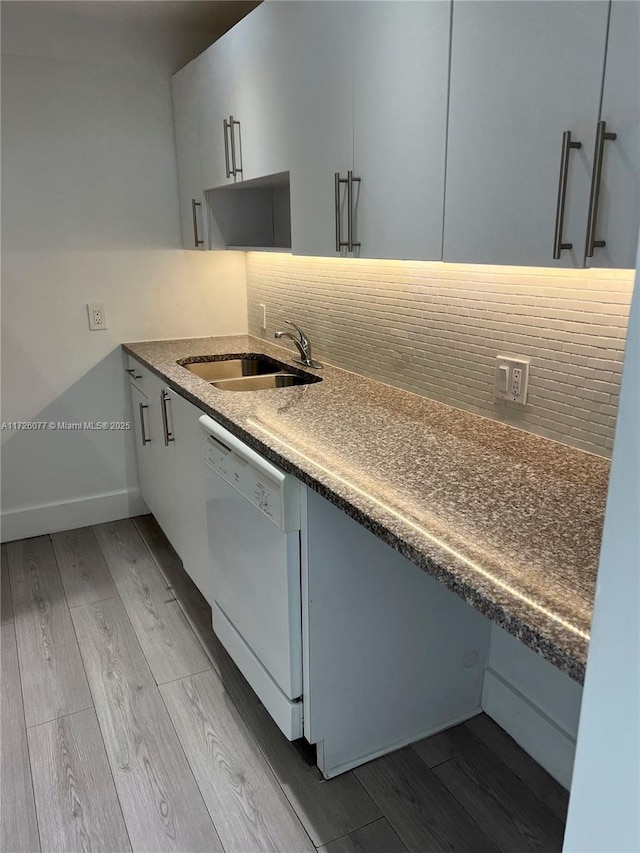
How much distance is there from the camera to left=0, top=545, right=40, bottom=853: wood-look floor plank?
1.59 m

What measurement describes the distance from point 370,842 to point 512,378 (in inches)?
48.4

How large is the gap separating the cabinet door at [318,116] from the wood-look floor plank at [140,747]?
1.53 metres

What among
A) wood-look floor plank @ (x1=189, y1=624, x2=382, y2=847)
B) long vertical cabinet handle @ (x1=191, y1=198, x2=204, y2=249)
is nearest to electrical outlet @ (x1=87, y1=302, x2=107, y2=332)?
long vertical cabinet handle @ (x1=191, y1=198, x2=204, y2=249)

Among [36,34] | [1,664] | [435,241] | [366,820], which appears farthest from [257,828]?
[36,34]

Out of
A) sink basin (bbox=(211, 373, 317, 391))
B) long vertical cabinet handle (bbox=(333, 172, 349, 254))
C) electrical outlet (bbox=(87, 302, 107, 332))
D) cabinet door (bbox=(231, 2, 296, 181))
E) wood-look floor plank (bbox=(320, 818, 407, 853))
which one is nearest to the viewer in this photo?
wood-look floor plank (bbox=(320, 818, 407, 853))

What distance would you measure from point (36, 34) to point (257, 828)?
306 cm

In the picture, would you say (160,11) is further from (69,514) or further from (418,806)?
(418,806)

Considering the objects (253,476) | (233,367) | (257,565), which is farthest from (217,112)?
(257,565)

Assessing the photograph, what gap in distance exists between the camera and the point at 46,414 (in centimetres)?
310

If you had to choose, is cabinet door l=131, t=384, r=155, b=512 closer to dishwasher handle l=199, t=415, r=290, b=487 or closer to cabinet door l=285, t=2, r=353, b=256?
dishwasher handle l=199, t=415, r=290, b=487

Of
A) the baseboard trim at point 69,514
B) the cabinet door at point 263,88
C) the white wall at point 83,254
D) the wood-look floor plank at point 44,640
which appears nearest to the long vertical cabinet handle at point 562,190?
the cabinet door at point 263,88

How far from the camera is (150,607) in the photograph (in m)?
2.57

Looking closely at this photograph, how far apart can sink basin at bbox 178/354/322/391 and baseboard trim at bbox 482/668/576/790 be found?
126 cm

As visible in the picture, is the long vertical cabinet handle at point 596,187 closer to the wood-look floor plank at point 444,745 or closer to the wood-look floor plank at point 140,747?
the wood-look floor plank at point 444,745
